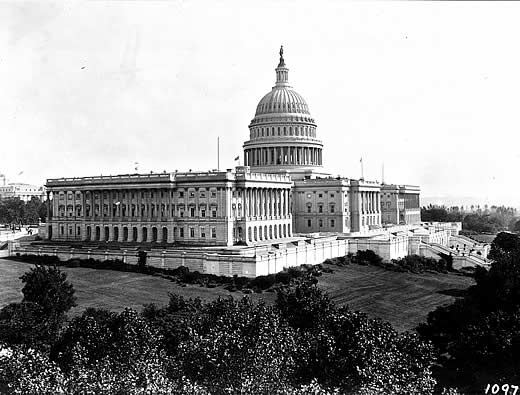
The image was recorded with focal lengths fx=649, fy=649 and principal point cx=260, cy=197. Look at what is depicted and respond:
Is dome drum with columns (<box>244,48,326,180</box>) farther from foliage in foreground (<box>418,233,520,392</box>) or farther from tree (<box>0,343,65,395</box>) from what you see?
tree (<box>0,343,65,395</box>)

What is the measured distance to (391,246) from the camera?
3787 inches

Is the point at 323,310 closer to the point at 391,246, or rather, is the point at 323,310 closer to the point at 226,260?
the point at 226,260

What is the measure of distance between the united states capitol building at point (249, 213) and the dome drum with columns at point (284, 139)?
7.9 inches

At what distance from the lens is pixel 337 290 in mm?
73625

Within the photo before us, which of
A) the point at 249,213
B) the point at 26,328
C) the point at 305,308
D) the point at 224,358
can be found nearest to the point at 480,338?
the point at 305,308

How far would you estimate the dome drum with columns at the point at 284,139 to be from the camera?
12712cm

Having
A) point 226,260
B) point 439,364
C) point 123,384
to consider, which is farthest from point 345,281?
point 123,384

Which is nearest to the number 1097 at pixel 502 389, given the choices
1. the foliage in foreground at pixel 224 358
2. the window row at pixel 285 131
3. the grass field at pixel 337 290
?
the foliage in foreground at pixel 224 358

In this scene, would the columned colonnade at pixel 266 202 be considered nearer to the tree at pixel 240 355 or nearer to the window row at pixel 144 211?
the window row at pixel 144 211

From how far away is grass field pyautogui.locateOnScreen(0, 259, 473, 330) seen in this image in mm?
63253

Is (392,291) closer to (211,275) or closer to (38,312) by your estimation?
(211,275)

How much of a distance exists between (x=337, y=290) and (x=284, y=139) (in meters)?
58.5

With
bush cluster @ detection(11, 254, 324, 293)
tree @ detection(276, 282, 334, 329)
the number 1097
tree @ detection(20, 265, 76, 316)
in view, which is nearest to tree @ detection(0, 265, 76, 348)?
tree @ detection(20, 265, 76, 316)

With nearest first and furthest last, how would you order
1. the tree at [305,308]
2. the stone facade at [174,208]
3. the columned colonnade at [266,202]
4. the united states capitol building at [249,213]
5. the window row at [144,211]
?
the tree at [305,308] < the united states capitol building at [249,213] < the stone facade at [174,208] < the window row at [144,211] < the columned colonnade at [266,202]
